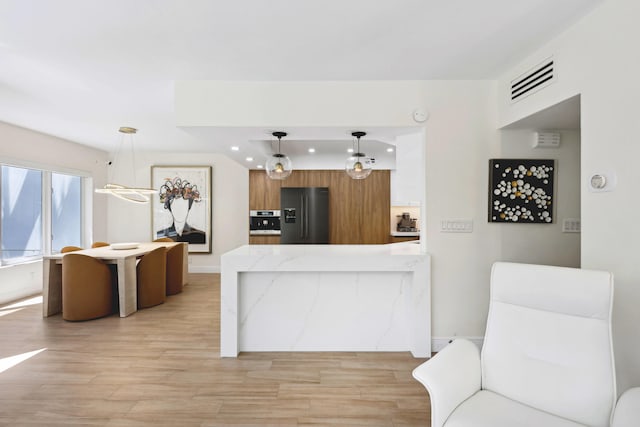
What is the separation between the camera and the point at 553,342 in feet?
5.56

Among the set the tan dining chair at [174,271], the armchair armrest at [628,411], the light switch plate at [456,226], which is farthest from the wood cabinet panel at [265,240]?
the armchair armrest at [628,411]

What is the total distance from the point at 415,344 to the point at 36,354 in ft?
11.5

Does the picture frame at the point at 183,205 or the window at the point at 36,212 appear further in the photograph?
the picture frame at the point at 183,205

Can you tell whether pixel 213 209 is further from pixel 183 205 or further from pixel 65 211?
pixel 65 211

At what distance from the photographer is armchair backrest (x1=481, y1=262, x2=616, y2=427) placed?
5.10 feet

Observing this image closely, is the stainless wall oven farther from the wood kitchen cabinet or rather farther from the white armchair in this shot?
the white armchair

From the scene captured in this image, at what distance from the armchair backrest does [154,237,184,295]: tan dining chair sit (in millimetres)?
4717

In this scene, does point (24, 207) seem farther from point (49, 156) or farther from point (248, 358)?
point (248, 358)

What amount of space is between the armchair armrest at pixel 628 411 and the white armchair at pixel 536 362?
15cm

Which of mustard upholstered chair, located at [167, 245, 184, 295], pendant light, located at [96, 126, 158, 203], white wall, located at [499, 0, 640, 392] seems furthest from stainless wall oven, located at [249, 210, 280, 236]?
white wall, located at [499, 0, 640, 392]

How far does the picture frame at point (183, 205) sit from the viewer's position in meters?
6.81

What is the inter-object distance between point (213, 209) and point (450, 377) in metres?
6.03

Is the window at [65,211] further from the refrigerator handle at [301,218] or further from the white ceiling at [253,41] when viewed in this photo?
the refrigerator handle at [301,218]

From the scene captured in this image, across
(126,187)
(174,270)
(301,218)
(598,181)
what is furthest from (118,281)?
(598,181)
